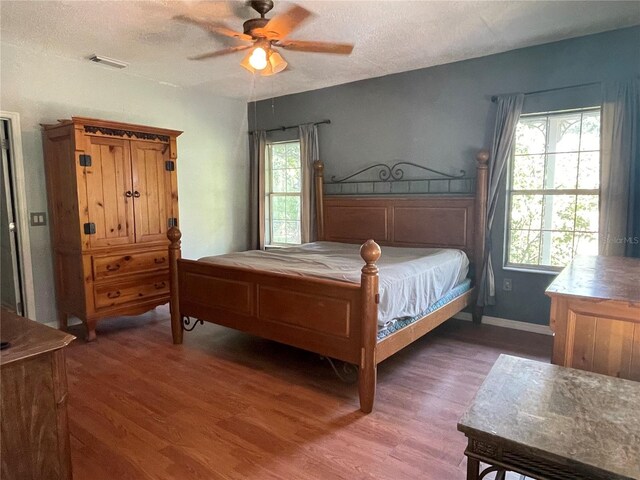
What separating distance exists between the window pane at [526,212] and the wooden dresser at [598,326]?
200 centimetres

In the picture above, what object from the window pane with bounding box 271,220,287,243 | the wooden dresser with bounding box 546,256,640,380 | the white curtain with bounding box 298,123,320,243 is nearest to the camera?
the wooden dresser with bounding box 546,256,640,380

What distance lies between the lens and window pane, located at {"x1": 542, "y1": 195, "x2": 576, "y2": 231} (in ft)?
11.9

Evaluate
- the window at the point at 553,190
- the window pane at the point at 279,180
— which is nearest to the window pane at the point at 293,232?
the window pane at the point at 279,180

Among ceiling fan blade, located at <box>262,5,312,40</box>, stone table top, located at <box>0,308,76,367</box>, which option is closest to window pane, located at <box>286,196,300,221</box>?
ceiling fan blade, located at <box>262,5,312,40</box>

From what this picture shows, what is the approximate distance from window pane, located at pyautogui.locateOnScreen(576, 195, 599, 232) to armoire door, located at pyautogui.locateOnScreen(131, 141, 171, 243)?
397 cm

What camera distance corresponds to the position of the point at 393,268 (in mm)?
2912

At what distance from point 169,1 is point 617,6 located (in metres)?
3.12

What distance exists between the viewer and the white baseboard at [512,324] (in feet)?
12.2

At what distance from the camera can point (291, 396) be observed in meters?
2.59

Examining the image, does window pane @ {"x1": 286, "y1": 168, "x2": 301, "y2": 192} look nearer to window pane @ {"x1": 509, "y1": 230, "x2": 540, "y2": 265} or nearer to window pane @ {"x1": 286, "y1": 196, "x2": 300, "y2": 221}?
window pane @ {"x1": 286, "y1": 196, "x2": 300, "y2": 221}

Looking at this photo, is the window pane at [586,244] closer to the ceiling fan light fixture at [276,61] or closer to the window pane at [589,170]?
the window pane at [589,170]

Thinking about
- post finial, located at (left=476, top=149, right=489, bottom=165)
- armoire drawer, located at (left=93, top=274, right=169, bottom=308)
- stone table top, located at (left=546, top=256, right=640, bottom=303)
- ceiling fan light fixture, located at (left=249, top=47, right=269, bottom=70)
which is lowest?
armoire drawer, located at (left=93, top=274, right=169, bottom=308)

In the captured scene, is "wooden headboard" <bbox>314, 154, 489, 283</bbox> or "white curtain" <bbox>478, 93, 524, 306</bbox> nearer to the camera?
"white curtain" <bbox>478, 93, 524, 306</bbox>

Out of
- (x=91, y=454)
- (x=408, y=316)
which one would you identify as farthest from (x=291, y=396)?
(x=91, y=454)
